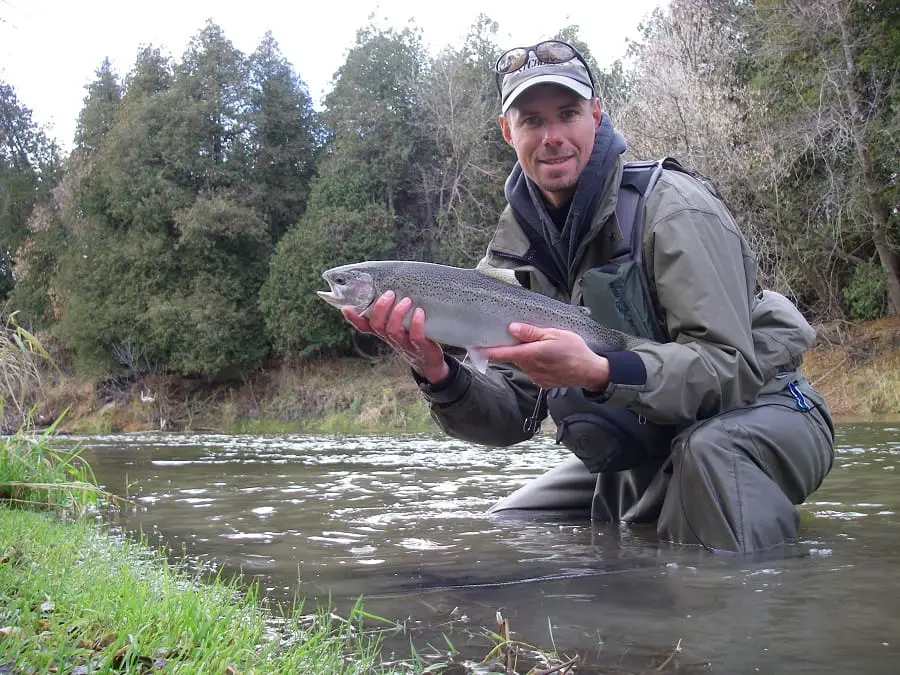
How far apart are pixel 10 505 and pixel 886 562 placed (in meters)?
4.82

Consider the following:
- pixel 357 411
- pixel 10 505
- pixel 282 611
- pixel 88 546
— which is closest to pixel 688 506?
pixel 282 611

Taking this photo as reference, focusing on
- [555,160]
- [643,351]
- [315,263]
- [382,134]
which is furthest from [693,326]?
[382,134]

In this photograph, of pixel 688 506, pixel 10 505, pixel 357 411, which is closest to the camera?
pixel 688 506

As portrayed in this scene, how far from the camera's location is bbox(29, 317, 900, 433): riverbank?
23894 mm

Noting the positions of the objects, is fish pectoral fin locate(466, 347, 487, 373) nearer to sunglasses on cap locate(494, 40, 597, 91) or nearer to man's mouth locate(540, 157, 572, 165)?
man's mouth locate(540, 157, 572, 165)

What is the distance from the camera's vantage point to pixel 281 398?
3058cm

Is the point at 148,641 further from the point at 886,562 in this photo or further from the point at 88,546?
the point at 886,562

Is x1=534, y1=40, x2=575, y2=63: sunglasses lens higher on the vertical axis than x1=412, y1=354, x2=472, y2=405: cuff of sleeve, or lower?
higher

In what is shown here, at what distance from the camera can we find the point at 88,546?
3949mm

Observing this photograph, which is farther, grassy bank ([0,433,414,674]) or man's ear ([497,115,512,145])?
man's ear ([497,115,512,145])

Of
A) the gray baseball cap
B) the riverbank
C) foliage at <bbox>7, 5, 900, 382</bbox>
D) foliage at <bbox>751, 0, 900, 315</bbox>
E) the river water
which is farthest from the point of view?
foliage at <bbox>7, 5, 900, 382</bbox>

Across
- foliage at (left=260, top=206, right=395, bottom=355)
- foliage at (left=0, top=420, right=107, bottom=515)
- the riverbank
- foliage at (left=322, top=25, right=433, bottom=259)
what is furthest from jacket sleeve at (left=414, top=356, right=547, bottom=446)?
foliage at (left=322, top=25, right=433, bottom=259)

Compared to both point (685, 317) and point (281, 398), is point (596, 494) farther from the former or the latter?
point (281, 398)

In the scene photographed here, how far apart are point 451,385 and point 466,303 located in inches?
29.0
